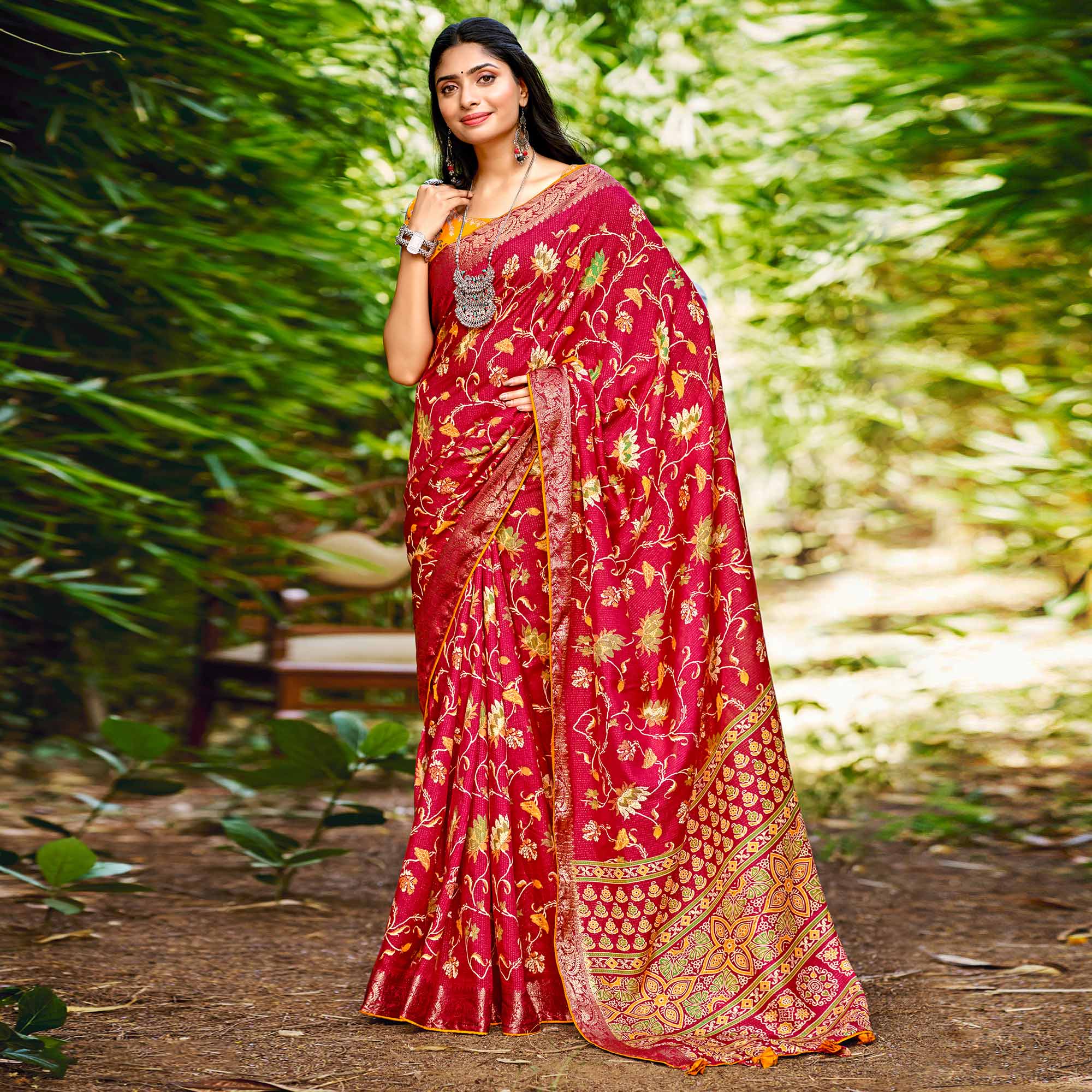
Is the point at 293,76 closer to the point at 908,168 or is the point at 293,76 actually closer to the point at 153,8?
the point at 153,8

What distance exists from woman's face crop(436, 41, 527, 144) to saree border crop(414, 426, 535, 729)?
483 millimetres

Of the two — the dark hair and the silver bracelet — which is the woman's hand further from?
the dark hair

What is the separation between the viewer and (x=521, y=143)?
2092 millimetres

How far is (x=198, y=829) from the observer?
128 inches

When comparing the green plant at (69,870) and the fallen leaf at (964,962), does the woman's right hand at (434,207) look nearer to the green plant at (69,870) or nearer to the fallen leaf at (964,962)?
the green plant at (69,870)

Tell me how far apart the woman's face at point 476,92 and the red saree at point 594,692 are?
140 millimetres

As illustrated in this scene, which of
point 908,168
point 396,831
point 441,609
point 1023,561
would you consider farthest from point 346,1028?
point 1023,561

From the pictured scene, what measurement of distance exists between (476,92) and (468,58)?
0.05m

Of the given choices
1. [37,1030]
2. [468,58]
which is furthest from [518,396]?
[37,1030]

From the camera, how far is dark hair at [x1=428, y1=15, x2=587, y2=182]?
2.03m

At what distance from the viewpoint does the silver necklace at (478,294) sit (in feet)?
6.64

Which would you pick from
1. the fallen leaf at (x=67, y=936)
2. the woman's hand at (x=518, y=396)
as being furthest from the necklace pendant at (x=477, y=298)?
the fallen leaf at (x=67, y=936)

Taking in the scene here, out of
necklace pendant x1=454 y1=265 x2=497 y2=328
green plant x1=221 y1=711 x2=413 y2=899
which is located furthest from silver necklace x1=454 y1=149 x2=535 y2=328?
green plant x1=221 y1=711 x2=413 y2=899

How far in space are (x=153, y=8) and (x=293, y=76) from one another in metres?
0.36
